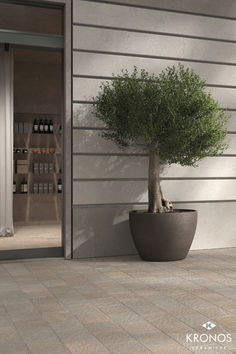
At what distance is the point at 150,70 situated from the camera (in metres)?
6.34

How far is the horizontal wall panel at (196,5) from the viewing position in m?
6.31

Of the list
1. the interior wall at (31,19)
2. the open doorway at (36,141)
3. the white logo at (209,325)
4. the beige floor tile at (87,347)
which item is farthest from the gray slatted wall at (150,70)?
the open doorway at (36,141)

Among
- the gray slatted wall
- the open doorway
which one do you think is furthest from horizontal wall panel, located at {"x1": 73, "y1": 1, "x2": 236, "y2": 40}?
Answer: the open doorway

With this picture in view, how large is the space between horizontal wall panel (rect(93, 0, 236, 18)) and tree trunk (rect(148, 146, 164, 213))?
1.88 meters

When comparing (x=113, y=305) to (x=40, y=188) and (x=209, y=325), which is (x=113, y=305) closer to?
Answer: (x=209, y=325)

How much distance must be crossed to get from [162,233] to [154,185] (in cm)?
60

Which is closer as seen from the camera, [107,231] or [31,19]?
[31,19]

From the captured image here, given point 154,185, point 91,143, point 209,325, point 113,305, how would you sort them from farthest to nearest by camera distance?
point 91,143, point 154,185, point 113,305, point 209,325

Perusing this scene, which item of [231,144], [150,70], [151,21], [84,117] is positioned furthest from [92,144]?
[231,144]

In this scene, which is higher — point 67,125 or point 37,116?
point 37,116

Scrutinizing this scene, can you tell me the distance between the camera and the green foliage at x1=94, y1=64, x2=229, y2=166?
5.47 metres

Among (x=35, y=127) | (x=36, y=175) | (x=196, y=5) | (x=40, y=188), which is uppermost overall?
(x=196, y=5)

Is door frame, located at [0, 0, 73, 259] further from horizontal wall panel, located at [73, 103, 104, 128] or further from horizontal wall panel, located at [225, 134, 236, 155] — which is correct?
horizontal wall panel, located at [225, 134, 236, 155]

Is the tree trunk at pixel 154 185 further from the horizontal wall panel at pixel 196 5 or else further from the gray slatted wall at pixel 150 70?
the horizontal wall panel at pixel 196 5
